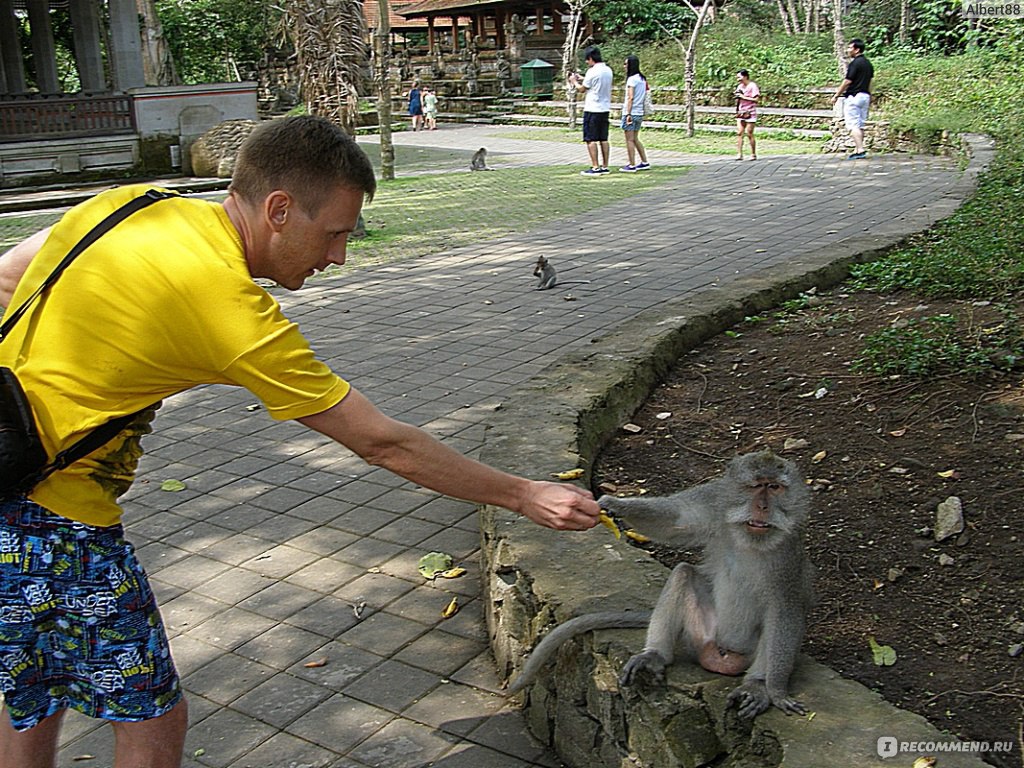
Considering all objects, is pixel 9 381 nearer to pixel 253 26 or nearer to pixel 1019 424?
pixel 1019 424

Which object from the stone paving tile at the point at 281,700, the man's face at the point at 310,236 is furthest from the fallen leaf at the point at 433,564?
the man's face at the point at 310,236

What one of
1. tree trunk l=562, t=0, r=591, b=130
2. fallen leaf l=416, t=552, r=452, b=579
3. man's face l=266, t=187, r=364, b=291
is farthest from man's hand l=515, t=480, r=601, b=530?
tree trunk l=562, t=0, r=591, b=130

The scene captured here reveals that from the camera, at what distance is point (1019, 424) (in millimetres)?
4594

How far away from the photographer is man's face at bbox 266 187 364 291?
7.80 ft

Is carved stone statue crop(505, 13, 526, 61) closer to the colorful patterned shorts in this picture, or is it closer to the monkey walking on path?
the monkey walking on path

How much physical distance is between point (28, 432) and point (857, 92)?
18006 mm

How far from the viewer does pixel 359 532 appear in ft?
15.8

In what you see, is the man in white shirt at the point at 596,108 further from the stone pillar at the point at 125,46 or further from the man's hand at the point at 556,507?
the man's hand at the point at 556,507

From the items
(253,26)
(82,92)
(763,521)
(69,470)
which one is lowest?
(763,521)

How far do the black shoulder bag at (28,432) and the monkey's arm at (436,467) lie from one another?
1.55 ft

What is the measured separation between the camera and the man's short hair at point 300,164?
2.34m

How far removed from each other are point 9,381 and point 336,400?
70cm

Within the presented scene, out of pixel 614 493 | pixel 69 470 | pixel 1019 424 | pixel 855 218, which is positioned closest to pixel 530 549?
pixel 614 493

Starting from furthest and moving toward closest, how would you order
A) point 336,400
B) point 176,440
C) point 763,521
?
point 176,440
point 763,521
point 336,400
